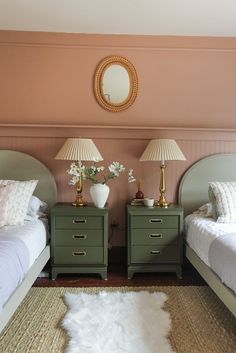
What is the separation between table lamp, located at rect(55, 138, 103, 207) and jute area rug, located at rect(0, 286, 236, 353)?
919 mm

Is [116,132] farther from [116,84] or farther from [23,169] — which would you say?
[23,169]

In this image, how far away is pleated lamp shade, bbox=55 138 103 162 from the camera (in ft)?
10.6

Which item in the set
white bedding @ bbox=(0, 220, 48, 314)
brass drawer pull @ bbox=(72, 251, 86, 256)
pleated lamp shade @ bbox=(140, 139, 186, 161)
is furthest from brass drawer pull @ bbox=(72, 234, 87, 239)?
pleated lamp shade @ bbox=(140, 139, 186, 161)

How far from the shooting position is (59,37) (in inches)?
140

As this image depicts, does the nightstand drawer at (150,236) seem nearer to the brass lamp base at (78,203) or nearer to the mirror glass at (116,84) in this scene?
the brass lamp base at (78,203)

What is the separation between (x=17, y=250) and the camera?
2.31 m

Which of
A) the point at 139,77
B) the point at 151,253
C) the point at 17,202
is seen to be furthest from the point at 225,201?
the point at 17,202

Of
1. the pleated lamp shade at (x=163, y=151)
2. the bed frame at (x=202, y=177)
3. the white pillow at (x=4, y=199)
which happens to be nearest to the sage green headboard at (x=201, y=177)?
the bed frame at (x=202, y=177)

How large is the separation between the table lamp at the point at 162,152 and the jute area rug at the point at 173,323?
35.9 inches

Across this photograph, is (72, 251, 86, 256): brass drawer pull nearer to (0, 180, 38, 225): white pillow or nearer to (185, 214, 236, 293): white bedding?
(0, 180, 38, 225): white pillow

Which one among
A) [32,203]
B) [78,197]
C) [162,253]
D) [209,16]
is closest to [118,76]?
[209,16]

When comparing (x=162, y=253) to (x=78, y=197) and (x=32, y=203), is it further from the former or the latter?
(x=32, y=203)

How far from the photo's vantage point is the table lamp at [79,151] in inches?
127

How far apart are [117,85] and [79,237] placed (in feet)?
4.99
